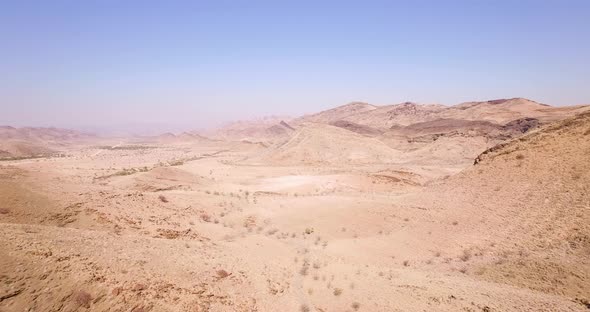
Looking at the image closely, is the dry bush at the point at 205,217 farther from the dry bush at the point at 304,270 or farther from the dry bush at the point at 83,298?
the dry bush at the point at 83,298

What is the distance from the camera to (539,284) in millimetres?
10148

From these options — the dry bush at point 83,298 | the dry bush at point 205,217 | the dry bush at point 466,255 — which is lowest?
the dry bush at point 466,255

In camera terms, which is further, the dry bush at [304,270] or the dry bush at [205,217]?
the dry bush at [205,217]

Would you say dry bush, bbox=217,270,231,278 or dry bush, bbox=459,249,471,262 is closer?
dry bush, bbox=217,270,231,278

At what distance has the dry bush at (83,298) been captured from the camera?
6.77 m

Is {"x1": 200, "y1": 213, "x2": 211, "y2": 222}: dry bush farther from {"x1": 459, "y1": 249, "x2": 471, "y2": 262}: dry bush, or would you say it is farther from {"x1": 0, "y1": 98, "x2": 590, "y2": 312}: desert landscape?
{"x1": 459, "y1": 249, "x2": 471, "y2": 262}: dry bush

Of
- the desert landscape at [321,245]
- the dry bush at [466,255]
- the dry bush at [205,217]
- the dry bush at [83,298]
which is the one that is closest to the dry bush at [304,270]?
the desert landscape at [321,245]

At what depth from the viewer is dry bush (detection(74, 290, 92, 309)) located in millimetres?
6766

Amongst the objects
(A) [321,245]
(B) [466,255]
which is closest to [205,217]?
(A) [321,245]

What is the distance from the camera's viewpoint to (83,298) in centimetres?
686

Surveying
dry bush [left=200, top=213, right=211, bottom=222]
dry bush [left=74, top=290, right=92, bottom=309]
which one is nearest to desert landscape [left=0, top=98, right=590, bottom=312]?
dry bush [left=74, top=290, right=92, bottom=309]

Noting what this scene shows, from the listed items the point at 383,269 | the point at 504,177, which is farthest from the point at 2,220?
the point at 504,177

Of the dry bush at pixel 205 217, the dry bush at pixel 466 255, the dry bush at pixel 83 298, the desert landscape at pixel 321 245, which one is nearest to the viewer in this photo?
the dry bush at pixel 83 298

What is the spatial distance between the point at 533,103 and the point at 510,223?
243 feet
